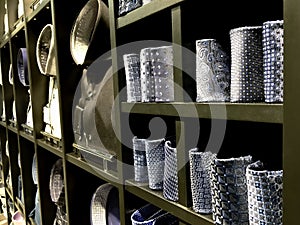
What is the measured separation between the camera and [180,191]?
719 mm

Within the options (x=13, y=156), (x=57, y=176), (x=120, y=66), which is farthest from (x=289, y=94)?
(x=13, y=156)

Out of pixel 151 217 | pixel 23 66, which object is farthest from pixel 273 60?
pixel 23 66

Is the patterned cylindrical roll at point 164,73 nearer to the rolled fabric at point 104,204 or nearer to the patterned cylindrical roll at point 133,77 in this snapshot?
the patterned cylindrical roll at point 133,77

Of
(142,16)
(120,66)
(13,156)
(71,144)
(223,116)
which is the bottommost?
(13,156)

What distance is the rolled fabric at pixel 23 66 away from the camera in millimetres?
1891

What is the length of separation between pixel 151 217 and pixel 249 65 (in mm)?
556

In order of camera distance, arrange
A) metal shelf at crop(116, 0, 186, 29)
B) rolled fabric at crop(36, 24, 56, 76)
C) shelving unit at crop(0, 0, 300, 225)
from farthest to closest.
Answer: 1. rolled fabric at crop(36, 24, 56, 76)
2. metal shelf at crop(116, 0, 186, 29)
3. shelving unit at crop(0, 0, 300, 225)

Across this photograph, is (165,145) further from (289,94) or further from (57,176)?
(57,176)

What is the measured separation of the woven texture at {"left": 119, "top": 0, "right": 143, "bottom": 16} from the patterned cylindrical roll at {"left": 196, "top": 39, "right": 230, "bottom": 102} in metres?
0.25

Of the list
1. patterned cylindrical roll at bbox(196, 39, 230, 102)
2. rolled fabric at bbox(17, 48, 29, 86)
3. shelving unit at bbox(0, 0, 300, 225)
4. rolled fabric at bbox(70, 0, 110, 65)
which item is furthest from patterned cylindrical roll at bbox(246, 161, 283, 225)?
rolled fabric at bbox(17, 48, 29, 86)

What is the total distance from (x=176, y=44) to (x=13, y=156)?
2.41m

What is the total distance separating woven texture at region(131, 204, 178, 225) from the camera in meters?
0.87

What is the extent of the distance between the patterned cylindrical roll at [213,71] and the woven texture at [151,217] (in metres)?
0.41

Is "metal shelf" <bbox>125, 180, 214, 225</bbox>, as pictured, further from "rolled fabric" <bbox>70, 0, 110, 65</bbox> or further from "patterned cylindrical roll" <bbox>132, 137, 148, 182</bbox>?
"rolled fabric" <bbox>70, 0, 110, 65</bbox>
